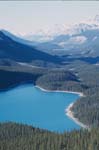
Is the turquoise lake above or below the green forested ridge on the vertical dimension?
above

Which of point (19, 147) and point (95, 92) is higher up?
point (95, 92)

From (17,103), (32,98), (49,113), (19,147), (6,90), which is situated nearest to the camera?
(19,147)

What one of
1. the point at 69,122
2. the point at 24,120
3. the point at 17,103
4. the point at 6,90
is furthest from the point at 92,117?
the point at 6,90

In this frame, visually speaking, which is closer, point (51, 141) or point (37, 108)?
point (51, 141)

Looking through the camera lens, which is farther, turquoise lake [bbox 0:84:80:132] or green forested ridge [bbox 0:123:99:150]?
turquoise lake [bbox 0:84:80:132]

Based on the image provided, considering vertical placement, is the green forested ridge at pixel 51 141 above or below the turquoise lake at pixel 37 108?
below

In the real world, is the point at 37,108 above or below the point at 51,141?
above

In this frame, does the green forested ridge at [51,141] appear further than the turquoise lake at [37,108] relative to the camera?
No

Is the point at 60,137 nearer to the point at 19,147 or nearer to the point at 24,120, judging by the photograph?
the point at 19,147
